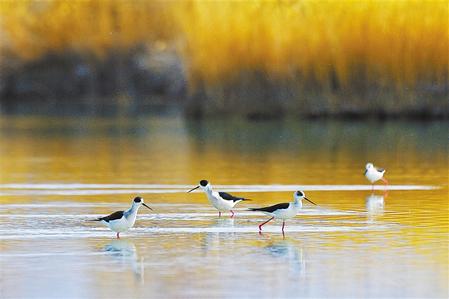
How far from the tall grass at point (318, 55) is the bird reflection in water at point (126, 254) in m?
19.5

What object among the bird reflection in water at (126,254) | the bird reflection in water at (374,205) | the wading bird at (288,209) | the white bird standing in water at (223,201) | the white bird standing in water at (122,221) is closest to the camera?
the bird reflection in water at (126,254)

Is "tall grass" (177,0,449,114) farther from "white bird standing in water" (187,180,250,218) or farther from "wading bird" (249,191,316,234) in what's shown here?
"wading bird" (249,191,316,234)

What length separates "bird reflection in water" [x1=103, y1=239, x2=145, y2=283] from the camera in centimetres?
1020

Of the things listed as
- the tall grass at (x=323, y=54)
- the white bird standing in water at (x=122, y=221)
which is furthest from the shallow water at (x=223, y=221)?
the tall grass at (x=323, y=54)

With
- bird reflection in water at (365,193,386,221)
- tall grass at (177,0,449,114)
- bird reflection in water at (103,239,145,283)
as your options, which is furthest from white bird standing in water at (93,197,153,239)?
tall grass at (177,0,449,114)

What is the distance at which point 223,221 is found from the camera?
13.5m

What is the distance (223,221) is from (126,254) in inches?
103

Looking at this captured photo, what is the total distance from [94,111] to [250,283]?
101 ft

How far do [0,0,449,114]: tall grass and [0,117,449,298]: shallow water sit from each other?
4.42 m

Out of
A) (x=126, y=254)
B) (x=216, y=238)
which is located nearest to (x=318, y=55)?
(x=216, y=238)

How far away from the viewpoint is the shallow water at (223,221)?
9.67m

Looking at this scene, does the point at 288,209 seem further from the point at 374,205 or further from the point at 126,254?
the point at 374,205

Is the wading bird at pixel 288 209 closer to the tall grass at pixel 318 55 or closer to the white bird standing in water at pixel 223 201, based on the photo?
the white bird standing in water at pixel 223 201

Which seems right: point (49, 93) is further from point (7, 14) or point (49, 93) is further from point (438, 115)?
point (438, 115)
